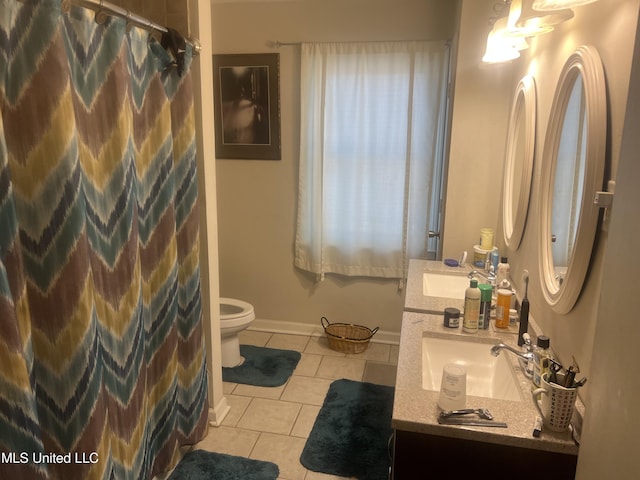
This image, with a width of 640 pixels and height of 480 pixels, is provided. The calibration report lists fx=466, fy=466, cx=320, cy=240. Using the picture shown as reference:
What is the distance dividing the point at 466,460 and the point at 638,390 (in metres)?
0.65

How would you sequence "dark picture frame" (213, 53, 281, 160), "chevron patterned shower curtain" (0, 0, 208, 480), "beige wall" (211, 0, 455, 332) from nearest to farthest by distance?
"chevron patterned shower curtain" (0, 0, 208, 480)
"beige wall" (211, 0, 455, 332)
"dark picture frame" (213, 53, 281, 160)

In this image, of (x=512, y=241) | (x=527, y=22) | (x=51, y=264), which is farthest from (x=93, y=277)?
(x=512, y=241)

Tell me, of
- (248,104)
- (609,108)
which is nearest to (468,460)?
(609,108)

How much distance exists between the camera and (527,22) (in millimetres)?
1515

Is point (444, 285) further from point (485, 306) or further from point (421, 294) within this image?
point (485, 306)

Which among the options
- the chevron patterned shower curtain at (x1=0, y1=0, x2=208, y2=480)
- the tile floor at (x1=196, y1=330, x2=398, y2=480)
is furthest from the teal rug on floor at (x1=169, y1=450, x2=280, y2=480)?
the chevron patterned shower curtain at (x1=0, y1=0, x2=208, y2=480)

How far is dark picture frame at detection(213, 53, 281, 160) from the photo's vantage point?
3.23 m

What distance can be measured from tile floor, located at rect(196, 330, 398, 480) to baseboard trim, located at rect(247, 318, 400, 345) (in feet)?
0.16

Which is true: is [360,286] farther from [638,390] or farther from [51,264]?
[638,390]

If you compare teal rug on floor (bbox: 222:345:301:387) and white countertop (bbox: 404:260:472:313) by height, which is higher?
white countertop (bbox: 404:260:472:313)

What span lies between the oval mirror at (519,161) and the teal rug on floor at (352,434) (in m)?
1.14

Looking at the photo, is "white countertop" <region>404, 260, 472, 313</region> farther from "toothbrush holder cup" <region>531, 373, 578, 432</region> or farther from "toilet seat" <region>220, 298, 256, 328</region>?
"toilet seat" <region>220, 298, 256, 328</region>

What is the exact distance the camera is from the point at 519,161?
232cm

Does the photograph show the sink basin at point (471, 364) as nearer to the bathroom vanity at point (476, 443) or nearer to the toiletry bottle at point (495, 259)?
the bathroom vanity at point (476, 443)
